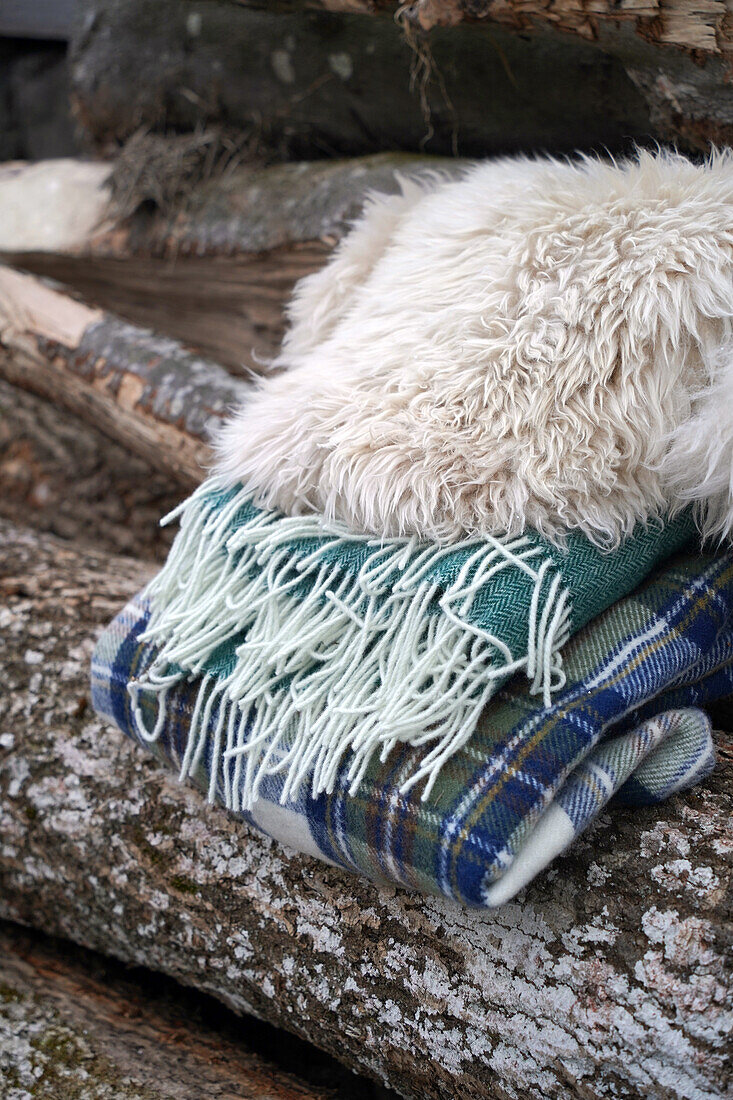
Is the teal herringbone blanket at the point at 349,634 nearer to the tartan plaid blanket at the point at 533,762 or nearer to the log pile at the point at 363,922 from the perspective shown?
the tartan plaid blanket at the point at 533,762

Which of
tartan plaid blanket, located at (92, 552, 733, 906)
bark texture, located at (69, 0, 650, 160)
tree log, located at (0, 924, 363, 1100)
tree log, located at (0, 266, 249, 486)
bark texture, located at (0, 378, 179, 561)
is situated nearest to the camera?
tartan plaid blanket, located at (92, 552, 733, 906)

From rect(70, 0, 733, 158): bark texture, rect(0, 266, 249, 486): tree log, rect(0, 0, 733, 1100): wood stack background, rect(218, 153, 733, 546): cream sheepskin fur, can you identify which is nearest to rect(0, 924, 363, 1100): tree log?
rect(0, 0, 733, 1100): wood stack background

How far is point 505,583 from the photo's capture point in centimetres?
66

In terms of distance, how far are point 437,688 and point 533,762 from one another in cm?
9

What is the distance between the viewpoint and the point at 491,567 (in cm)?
67

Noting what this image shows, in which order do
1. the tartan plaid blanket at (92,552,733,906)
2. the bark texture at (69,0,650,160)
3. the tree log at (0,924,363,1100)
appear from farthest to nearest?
the bark texture at (69,0,650,160)
the tree log at (0,924,363,1100)
the tartan plaid blanket at (92,552,733,906)

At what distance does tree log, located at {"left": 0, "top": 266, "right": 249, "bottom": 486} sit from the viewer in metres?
1.36

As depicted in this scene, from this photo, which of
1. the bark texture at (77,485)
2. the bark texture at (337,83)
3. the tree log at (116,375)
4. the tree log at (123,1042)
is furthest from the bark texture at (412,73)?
the tree log at (123,1042)

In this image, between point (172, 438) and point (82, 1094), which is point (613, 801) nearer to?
point (82, 1094)

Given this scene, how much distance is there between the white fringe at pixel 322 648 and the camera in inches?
25.2

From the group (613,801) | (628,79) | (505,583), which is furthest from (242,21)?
(613,801)

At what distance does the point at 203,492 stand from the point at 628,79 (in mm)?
834

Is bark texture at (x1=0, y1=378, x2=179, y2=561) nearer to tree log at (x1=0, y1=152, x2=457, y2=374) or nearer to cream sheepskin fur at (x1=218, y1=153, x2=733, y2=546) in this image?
tree log at (x1=0, y1=152, x2=457, y2=374)

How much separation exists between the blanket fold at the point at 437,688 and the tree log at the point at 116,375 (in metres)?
0.56
